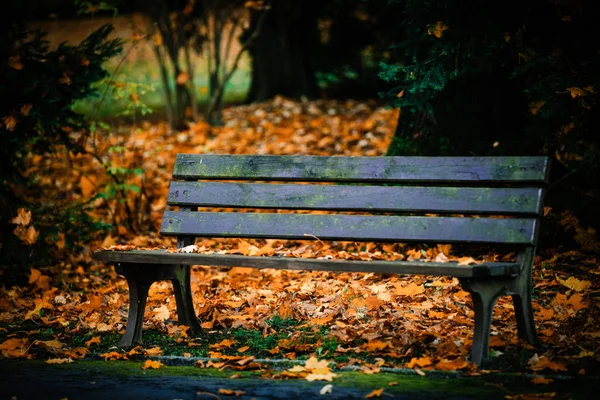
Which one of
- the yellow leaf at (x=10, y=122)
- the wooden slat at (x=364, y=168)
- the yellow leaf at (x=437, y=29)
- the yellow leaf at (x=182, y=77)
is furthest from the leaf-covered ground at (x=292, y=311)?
the yellow leaf at (x=182, y=77)

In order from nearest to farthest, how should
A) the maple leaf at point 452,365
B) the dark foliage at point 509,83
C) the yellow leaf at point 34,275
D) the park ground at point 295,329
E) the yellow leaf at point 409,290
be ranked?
A: the park ground at point 295,329, the maple leaf at point 452,365, the yellow leaf at point 409,290, the dark foliage at point 509,83, the yellow leaf at point 34,275

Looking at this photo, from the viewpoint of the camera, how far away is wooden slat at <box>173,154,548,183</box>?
3.90 meters

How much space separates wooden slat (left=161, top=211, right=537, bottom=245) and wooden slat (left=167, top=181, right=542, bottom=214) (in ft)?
0.20

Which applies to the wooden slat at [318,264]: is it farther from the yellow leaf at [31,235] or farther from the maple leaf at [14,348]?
the yellow leaf at [31,235]

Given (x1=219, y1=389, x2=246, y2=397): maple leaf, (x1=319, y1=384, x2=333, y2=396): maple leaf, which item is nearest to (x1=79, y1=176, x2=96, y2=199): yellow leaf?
(x1=219, y1=389, x2=246, y2=397): maple leaf

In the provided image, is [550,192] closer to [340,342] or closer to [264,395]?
[340,342]

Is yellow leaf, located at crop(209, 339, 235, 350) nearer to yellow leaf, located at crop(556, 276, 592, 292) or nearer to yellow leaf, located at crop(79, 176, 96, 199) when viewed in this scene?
yellow leaf, located at crop(556, 276, 592, 292)

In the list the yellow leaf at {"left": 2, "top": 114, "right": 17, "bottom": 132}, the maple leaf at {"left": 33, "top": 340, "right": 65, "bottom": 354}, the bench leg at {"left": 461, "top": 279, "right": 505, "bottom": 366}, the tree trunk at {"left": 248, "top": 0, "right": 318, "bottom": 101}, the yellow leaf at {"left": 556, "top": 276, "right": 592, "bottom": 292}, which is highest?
the tree trunk at {"left": 248, "top": 0, "right": 318, "bottom": 101}

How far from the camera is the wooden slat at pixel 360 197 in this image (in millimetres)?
3883

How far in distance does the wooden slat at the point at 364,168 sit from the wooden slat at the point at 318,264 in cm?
51

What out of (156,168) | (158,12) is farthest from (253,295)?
(158,12)

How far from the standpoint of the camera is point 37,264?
255 inches

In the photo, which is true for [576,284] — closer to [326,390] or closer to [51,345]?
[326,390]

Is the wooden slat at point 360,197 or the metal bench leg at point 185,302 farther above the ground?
the wooden slat at point 360,197
